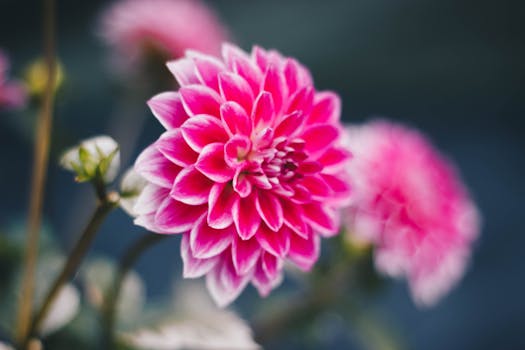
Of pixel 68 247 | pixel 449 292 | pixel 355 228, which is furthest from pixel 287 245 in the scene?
pixel 449 292

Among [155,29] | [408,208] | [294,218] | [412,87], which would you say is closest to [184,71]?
[294,218]

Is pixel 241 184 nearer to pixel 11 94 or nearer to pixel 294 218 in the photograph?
pixel 294 218

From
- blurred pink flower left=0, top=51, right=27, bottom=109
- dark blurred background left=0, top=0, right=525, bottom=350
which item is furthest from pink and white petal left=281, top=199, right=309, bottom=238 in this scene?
dark blurred background left=0, top=0, right=525, bottom=350

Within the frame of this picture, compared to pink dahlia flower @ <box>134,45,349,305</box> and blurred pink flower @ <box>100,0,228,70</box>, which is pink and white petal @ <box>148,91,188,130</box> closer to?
pink dahlia flower @ <box>134,45,349,305</box>

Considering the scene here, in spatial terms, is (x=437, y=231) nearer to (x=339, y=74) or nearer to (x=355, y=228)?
(x=355, y=228)

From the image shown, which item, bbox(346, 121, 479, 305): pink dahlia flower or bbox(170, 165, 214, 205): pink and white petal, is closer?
bbox(170, 165, 214, 205): pink and white petal

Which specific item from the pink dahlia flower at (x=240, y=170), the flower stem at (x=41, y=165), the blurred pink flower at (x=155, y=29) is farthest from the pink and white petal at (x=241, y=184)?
the blurred pink flower at (x=155, y=29)

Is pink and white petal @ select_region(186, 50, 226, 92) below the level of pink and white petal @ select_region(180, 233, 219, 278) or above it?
above

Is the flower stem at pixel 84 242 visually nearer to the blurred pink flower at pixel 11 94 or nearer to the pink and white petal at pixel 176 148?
the pink and white petal at pixel 176 148
